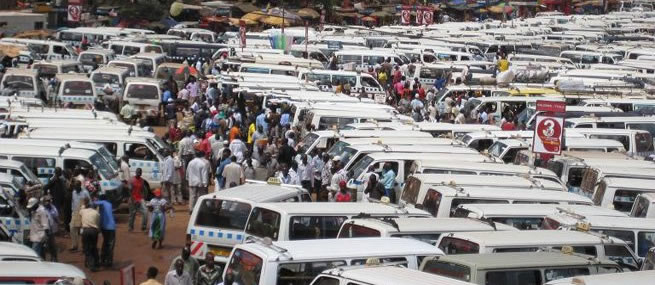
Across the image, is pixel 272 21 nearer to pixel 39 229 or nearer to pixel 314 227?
pixel 39 229

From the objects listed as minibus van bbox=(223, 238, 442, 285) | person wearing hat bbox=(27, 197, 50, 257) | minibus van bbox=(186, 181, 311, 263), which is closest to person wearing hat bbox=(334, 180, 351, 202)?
minibus van bbox=(186, 181, 311, 263)

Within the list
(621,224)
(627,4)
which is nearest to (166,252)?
(621,224)

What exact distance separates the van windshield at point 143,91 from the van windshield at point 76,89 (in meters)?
0.96

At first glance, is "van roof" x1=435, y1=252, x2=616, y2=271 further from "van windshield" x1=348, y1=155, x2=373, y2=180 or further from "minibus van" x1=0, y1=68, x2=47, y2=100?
"minibus van" x1=0, y1=68, x2=47, y2=100

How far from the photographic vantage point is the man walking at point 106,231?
16875 mm

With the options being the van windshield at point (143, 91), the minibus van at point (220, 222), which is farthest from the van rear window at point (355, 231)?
the van windshield at point (143, 91)

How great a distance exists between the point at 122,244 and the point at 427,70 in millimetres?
22052

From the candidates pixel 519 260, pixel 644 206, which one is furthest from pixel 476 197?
pixel 519 260

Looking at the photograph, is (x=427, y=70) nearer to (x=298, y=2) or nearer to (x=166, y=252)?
(x=166, y=252)

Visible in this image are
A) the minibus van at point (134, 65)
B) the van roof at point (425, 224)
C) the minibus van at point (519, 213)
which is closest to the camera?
the van roof at point (425, 224)

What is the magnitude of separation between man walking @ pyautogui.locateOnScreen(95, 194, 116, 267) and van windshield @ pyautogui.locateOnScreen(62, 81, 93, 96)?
14.1 meters

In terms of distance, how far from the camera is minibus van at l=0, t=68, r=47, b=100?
31.4 metres

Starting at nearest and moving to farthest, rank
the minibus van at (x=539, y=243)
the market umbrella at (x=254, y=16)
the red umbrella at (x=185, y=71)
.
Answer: the minibus van at (x=539, y=243) → the red umbrella at (x=185, y=71) → the market umbrella at (x=254, y=16)

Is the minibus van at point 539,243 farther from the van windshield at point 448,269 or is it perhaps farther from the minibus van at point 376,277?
the minibus van at point 376,277
